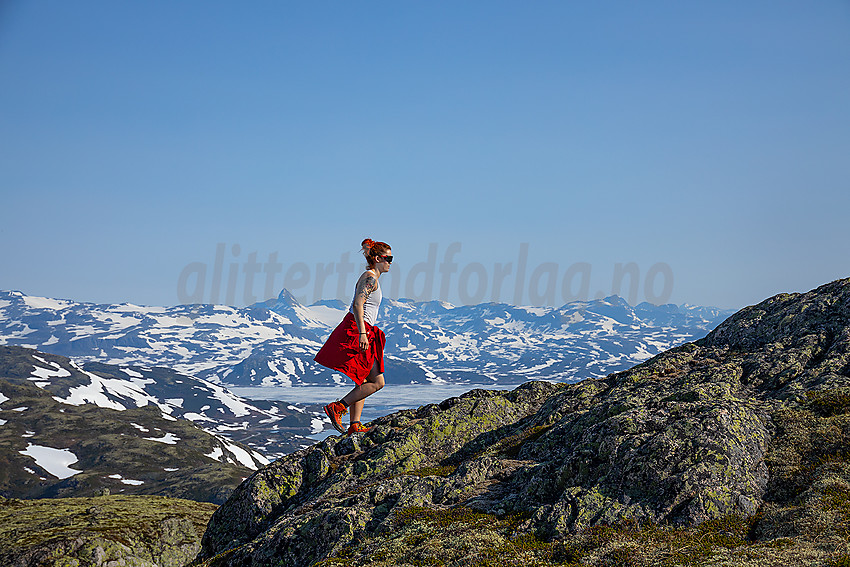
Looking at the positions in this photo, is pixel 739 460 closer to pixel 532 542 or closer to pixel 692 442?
pixel 692 442

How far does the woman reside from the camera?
16.7 m

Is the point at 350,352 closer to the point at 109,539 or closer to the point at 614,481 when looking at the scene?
the point at 614,481

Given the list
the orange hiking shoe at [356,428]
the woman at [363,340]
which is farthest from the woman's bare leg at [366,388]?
the orange hiking shoe at [356,428]

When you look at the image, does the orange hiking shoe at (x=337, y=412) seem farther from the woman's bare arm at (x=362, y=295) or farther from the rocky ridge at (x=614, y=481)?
the woman's bare arm at (x=362, y=295)

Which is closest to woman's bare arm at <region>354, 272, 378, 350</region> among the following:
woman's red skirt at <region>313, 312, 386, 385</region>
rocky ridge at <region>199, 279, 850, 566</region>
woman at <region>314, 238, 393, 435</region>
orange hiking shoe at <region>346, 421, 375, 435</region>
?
woman at <region>314, 238, 393, 435</region>

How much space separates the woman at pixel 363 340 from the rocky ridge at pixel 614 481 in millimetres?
1762

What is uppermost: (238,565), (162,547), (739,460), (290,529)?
(739,460)

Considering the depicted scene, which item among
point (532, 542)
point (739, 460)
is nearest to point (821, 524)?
point (739, 460)

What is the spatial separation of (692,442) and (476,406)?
9.04 meters

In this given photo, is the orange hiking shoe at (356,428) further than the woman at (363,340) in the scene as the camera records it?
Yes

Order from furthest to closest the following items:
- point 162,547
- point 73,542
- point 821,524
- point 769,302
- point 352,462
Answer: point 162,547 < point 73,542 < point 769,302 < point 352,462 < point 821,524

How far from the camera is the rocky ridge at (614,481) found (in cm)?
986

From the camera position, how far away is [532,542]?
10312mm

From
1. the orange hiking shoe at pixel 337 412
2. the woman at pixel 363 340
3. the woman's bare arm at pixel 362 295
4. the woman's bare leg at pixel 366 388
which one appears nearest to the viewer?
the woman's bare arm at pixel 362 295
